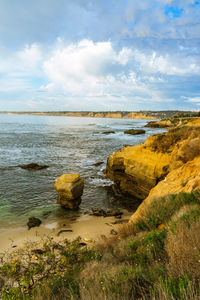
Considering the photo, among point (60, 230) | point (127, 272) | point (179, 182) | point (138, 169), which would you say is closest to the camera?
point (127, 272)

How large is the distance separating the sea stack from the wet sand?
150 centimetres

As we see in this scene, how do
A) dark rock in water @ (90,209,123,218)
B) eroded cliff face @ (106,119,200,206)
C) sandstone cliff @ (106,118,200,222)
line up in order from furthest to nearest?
1. dark rock in water @ (90,209,123,218)
2. eroded cliff face @ (106,119,200,206)
3. sandstone cliff @ (106,118,200,222)

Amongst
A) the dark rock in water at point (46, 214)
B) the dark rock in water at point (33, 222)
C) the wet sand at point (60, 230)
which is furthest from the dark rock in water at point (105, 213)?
the dark rock in water at point (33, 222)

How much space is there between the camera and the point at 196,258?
2.92 meters

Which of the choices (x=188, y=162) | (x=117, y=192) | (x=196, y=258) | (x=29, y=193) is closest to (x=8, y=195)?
(x=29, y=193)

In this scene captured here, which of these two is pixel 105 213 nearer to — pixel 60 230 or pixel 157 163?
pixel 60 230

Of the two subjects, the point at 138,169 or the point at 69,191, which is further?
the point at 138,169

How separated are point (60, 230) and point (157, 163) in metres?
7.73

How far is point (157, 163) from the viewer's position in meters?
12.6

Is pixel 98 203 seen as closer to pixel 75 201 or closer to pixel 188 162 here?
pixel 75 201

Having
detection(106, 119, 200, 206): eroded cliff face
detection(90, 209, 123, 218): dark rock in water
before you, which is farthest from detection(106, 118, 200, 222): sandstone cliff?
detection(90, 209, 123, 218): dark rock in water

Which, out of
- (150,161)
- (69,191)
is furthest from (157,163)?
(69,191)

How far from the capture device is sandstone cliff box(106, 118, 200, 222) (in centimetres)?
920

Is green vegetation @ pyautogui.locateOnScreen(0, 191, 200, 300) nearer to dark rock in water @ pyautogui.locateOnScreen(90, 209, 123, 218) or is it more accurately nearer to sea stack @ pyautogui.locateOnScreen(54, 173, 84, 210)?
dark rock in water @ pyautogui.locateOnScreen(90, 209, 123, 218)
